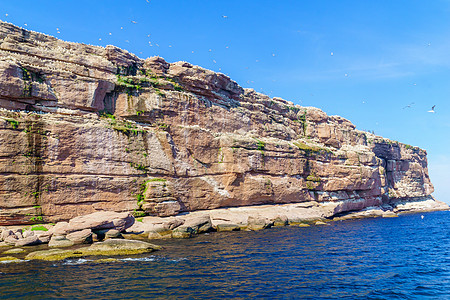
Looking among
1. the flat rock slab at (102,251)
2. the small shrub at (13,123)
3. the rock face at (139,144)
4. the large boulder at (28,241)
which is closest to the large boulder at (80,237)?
the large boulder at (28,241)

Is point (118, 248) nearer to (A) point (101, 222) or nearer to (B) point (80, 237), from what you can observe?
(B) point (80, 237)

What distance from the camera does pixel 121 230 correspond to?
106 feet

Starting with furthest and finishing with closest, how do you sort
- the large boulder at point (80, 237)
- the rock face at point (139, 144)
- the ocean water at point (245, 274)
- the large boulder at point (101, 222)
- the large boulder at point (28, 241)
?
the rock face at point (139, 144) < the large boulder at point (101, 222) < the large boulder at point (80, 237) < the large boulder at point (28, 241) < the ocean water at point (245, 274)

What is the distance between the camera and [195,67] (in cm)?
5250

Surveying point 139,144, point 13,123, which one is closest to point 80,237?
point 13,123

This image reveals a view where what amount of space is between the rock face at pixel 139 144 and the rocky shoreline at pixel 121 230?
1953 millimetres

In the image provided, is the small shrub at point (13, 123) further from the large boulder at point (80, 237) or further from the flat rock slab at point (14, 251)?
the flat rock slab at point (14, 251)

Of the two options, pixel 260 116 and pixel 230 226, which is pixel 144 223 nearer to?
pixel 230 226

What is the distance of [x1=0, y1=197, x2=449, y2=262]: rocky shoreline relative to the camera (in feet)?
82.0

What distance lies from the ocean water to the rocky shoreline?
7.73ft

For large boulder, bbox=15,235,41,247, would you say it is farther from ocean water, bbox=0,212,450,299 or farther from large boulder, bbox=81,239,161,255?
ocean water, bbox=0,212,450,299

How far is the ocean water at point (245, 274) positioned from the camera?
51.9 feet

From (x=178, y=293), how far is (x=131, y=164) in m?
26.9

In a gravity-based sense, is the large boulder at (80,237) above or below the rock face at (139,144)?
below
